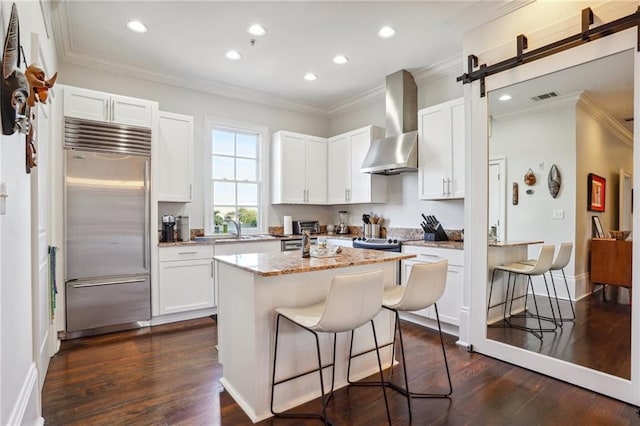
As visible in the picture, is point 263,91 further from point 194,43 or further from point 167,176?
point 167,176

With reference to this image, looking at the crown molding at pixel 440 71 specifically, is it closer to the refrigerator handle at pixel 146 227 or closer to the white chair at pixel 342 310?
the white chair at pixel 342 310

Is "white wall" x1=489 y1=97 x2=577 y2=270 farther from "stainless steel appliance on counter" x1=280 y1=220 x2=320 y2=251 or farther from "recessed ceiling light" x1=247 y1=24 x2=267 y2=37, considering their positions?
"stainless steel appliance on counter" x1=280 y1=220 x2=320 y2=251

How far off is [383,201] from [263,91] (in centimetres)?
232

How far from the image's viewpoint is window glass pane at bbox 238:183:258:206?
4927 millimetres

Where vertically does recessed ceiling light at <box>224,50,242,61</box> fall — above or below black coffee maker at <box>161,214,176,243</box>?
above

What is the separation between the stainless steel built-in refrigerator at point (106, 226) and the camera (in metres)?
3.23

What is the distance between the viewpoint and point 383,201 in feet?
15.4

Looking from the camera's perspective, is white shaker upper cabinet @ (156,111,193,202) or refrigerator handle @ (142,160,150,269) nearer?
refrigerator handle @ (142,160,150,269)

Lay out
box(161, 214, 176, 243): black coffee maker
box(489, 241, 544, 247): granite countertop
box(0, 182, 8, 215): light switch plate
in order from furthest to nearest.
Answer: box(161, 214, 176, 243): black coffee maker, box(489, 241, 544, 247): granite countertop, box(0, 182, 8, 215): light switch plate

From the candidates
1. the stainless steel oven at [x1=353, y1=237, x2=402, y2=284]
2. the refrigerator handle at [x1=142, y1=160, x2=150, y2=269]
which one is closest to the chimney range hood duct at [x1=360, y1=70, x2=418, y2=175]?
the stainless steel oven at [x1=353, y1=237, x2=402, y2=284]

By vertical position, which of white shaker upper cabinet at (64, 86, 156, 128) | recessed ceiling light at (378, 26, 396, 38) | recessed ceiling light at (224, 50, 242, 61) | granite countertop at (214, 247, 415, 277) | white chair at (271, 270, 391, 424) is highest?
recessed ceiling light at (378, 26, 396, 38)

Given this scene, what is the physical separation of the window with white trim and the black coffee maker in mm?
594

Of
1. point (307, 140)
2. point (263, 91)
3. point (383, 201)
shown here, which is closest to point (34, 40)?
point (263, 91)

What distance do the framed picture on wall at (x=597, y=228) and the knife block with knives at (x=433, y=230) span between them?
63.1 inches
